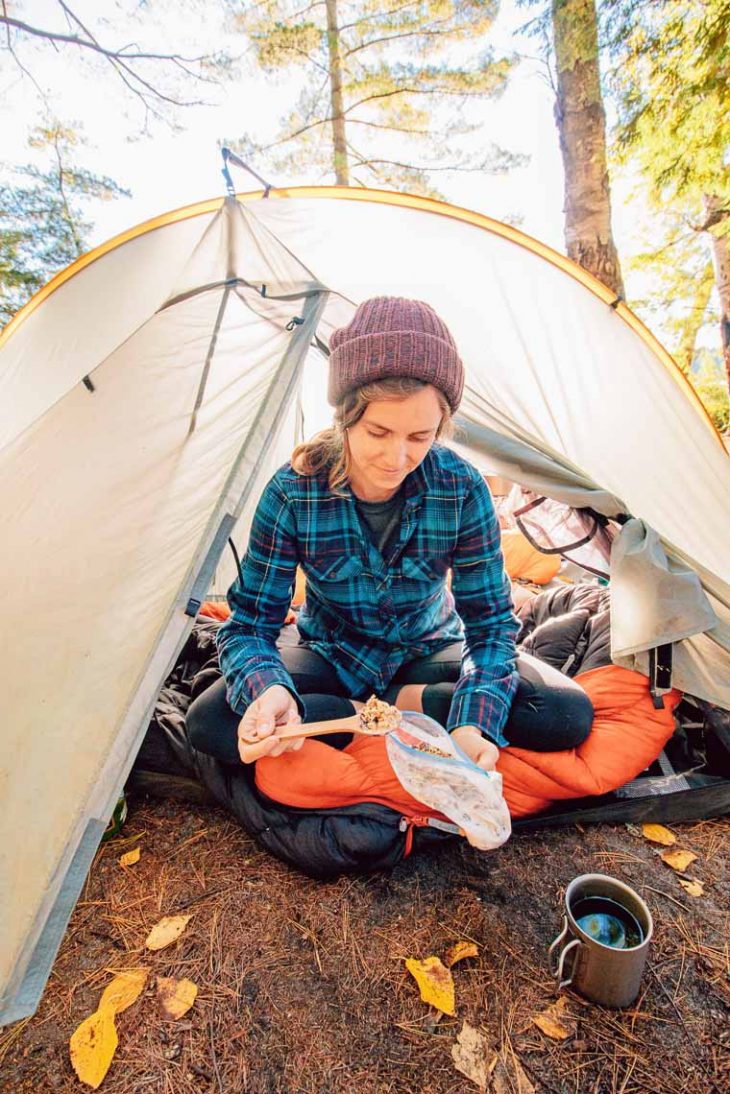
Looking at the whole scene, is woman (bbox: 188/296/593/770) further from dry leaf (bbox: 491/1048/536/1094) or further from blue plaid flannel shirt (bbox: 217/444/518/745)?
dry leaf (bbox: 491/1048/536/1094)

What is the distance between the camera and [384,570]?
1.43 m

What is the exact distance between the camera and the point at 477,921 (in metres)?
1.24

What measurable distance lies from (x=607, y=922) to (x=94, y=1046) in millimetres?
1039

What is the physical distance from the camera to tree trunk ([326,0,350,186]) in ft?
19.2

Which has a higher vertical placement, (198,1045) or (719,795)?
(719,795)

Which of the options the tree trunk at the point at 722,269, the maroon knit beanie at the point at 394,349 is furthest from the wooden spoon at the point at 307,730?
the tree trunk at the point at 722,269

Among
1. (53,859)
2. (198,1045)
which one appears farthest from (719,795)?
(53,859)

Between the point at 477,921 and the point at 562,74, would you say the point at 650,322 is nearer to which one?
the point at 562,74

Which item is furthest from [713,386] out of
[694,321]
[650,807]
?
[650,807]

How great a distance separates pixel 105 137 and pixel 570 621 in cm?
797

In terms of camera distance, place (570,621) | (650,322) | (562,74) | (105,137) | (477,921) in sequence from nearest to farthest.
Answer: (477,921)
(570,621)
(562,74)
(105,137)
(650,322)

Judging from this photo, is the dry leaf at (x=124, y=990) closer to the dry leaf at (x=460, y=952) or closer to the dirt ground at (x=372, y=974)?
the dirt ground at (x=372, y=974)

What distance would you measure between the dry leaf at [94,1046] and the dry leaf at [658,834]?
137cm

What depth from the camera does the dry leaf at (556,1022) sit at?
102 centimetres
